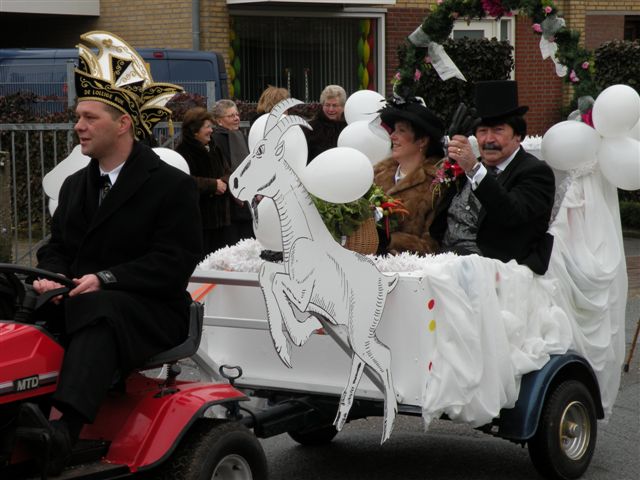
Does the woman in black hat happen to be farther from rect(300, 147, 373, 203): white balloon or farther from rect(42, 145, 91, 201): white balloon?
rect(42, 145, 91, 201): white balloon

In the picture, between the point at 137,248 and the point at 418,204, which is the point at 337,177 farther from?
the point at 418,204

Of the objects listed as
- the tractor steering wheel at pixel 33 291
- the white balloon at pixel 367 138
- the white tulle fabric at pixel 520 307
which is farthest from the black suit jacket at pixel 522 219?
the tractor steering wheel at pixel 33 291

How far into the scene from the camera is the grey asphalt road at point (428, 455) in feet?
20.3

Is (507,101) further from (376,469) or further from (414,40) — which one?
(376,469)

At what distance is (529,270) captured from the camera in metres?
5.84

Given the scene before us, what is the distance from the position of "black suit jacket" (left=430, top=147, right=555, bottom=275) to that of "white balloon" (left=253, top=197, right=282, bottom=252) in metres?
1.00

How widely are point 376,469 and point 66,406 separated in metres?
2.45

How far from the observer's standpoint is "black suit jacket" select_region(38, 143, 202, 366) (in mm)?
4473

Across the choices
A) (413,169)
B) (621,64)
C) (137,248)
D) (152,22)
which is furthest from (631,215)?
(137,248)

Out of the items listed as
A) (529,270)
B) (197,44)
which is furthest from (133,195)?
(197,44)


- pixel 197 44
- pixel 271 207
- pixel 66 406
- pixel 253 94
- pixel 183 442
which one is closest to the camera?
pixel 66 406

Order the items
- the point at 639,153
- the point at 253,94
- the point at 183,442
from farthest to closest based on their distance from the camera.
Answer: the point at 253,94, the point at 639,153, the point at 183,442

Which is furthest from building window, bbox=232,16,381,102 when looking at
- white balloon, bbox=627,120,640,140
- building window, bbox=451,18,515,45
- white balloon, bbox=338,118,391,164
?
white balloon, bbox=627,120,640,140

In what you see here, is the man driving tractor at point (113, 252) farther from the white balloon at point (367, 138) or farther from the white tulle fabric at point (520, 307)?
the white balloon at point (367, 138)
